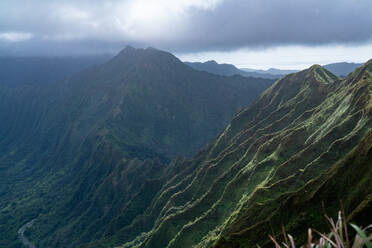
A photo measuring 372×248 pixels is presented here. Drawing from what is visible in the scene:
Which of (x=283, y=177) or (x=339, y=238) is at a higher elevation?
(x=339, y=238)

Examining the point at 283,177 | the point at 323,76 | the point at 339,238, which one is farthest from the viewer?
the point at 323,76

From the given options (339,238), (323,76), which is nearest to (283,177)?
(339,238)

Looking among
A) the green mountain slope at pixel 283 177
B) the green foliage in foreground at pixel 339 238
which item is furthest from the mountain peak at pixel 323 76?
the green foliage in foreground at pixel 339 238

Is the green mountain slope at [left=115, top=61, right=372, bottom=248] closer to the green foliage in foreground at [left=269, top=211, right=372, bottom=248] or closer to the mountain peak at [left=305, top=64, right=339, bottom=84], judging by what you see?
the mountain peak at [left=305, top=64, right=339, bottom=84]

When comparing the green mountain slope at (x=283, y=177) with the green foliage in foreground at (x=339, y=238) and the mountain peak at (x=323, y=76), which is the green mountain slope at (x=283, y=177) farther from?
the green foliage in foreground at (x=339, y=238)

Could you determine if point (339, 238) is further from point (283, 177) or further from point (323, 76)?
point (323, 76)

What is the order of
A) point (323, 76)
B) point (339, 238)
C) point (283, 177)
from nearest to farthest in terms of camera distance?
point (339, 238) < point (283, 177) < point (323, 76)

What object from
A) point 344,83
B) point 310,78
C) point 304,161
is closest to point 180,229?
point 304,161

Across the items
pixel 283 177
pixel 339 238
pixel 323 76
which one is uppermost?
pixel 339 238

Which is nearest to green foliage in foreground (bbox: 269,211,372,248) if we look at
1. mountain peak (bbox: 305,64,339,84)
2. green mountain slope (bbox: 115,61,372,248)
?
green mountain slope (bbox: 115,61,372,248)

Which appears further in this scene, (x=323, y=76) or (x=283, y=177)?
(x=323, y=76)

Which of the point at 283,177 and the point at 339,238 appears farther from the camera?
the point at 283,177
